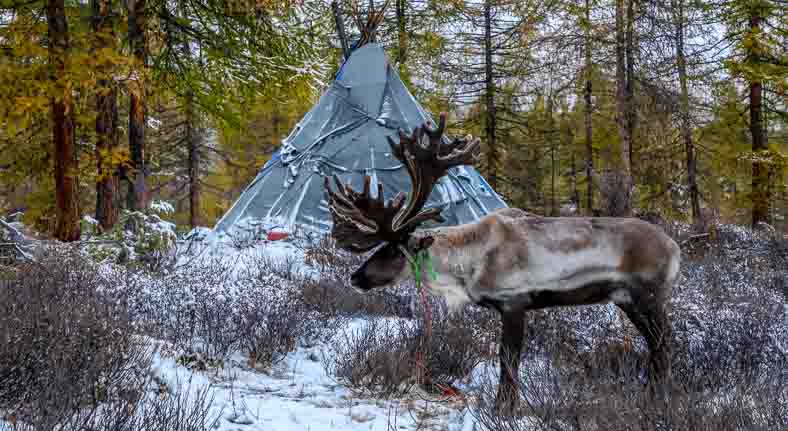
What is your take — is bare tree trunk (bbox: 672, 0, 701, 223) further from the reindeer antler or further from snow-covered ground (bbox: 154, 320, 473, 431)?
snow-covered ground (bbox: 154, 320, 473, 431)

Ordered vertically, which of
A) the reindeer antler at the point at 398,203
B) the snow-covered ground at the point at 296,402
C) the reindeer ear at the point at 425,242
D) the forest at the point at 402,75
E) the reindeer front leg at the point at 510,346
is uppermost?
the forest at the point at 402,75

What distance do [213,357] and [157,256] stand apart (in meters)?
2.87

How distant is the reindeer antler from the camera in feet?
10.8

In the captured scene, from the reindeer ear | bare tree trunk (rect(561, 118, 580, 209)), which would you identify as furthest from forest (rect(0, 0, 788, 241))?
the reindeer ear

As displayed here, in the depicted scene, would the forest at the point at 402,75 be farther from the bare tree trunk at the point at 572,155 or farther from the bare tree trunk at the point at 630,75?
the bare tree trunk at the point at 572,155

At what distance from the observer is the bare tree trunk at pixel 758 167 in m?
14.2

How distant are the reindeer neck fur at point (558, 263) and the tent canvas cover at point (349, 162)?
6.35 meters

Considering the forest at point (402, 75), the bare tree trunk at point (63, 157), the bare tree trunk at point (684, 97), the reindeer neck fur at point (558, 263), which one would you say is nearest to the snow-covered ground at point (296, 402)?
the reindeer neck fur at point (558, 263)

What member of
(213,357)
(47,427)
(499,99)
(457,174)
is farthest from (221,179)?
(47,427)

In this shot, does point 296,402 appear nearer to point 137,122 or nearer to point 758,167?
point 137,122

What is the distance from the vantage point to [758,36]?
43.2ft

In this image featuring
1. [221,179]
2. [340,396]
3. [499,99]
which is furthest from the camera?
[221,179]

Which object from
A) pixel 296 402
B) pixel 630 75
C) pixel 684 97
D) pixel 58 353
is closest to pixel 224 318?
pixel 296 402

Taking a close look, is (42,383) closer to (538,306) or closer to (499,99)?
(538,306)
